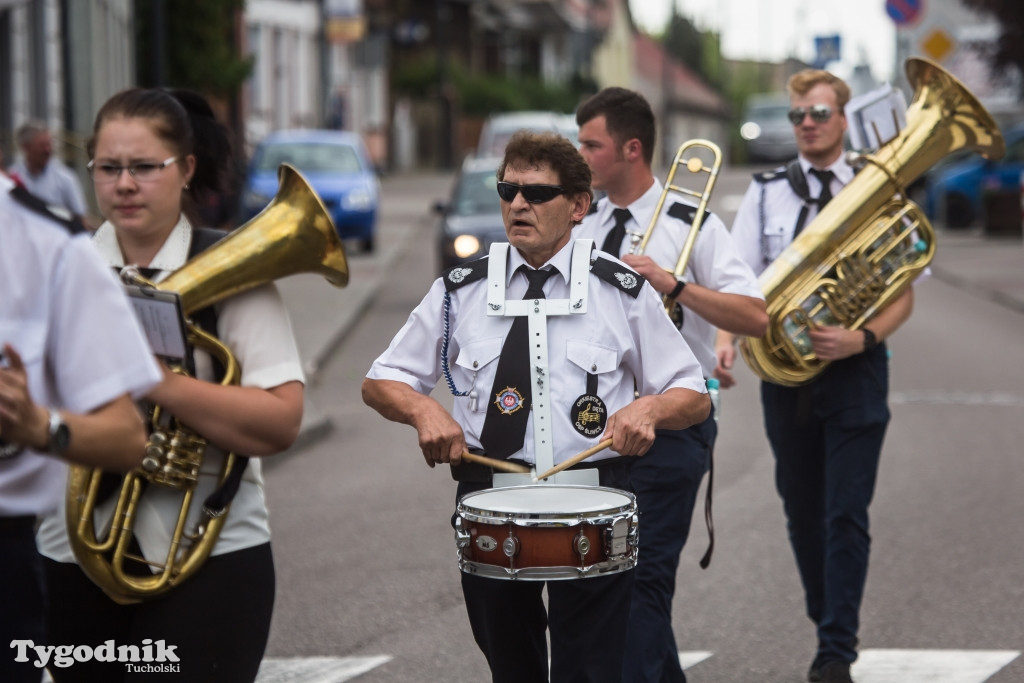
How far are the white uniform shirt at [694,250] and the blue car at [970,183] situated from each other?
22130 mm

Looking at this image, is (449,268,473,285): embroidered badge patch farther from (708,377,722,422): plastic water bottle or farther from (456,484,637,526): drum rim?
(708,377,722,422): plastic water bottle

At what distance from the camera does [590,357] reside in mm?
3939

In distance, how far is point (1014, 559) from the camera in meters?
7.60

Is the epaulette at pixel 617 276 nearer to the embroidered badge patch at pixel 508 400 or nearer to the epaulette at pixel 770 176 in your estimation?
the embroidered badge patch at pixel 508 400

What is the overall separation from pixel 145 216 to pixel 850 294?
117 inches

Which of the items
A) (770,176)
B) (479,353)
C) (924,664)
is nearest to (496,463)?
(479,353)

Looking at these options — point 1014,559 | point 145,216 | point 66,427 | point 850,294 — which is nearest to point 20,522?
point 66,427

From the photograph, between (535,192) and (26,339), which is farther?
(535,192)

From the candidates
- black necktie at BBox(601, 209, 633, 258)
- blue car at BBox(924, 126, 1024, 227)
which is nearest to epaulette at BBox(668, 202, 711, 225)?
black necktie at BBox(601, 209, 633, 258)

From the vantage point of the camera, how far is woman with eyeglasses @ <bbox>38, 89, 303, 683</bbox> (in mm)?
3455

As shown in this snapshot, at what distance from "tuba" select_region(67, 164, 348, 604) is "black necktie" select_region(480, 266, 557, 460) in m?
0.59

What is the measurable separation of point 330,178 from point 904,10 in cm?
872

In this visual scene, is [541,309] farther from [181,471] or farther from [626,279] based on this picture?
[181,471]

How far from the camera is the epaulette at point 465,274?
407cm
